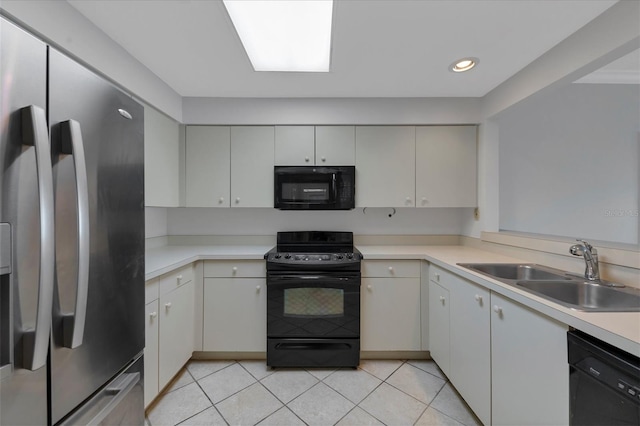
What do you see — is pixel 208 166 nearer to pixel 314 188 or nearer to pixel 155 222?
pixel 155 222

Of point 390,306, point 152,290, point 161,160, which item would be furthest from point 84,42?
point 390,306

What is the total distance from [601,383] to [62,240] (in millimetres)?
1687

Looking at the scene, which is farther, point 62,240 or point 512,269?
point 512,269

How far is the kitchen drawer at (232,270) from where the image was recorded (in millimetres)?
2135

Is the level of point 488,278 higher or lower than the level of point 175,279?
higher

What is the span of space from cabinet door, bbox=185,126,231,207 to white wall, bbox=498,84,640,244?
8.34 feet

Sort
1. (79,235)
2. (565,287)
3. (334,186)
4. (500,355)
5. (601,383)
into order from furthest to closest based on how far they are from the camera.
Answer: (334,186) < (565,287) < (500,355) < (601,383) < (79,235)

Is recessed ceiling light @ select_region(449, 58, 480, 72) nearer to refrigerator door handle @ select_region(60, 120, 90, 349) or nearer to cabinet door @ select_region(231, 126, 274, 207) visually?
cabinet door @ select_region(231, 126, 274, 207)

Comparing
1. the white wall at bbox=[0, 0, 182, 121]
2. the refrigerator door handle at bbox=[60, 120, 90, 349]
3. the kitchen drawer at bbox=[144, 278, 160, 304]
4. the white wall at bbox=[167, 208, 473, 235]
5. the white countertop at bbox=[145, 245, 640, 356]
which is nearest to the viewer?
the refrigerator door handle at bbox=[60, 120, 90, 349]

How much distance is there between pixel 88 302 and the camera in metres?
0.81

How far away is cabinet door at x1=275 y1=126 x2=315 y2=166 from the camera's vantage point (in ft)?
7.90

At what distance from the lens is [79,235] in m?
0.72

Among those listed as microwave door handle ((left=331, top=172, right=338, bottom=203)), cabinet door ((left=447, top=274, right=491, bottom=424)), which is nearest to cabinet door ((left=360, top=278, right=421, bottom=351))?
cabinet door ((left=447, top=274, right=491, bottom=424))

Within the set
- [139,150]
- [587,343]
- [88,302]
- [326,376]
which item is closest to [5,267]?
[88,302]
